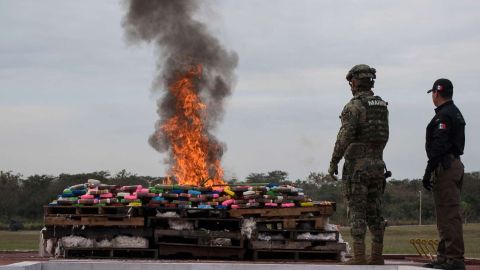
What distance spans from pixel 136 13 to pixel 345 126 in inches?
539

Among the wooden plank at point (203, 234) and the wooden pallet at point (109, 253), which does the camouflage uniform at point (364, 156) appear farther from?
the wooden pallet at point (109, 253)

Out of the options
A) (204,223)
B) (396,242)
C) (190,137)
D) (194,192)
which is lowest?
(396,242)

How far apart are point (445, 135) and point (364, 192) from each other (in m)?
1.51

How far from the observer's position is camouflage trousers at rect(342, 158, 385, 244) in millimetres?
11688

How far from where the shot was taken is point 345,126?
11.7 metres

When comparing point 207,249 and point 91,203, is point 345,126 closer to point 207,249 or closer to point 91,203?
point 207,249

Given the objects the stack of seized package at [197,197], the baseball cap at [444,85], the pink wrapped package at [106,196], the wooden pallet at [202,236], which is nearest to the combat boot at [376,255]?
the baseball cap at [444,85]

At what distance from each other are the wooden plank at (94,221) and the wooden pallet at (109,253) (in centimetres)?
46

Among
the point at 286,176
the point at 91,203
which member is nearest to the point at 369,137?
the point at 91,203

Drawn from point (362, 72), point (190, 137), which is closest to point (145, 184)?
point (190, 137)

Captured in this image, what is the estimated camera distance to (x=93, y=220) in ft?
50.4

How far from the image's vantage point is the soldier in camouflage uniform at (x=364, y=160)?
11.6 meters

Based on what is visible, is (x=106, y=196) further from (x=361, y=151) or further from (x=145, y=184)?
(x=145, y=184)

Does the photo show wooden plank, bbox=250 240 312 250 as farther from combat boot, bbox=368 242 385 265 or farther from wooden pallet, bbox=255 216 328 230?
combat boot, bbox=368 242 385 265
